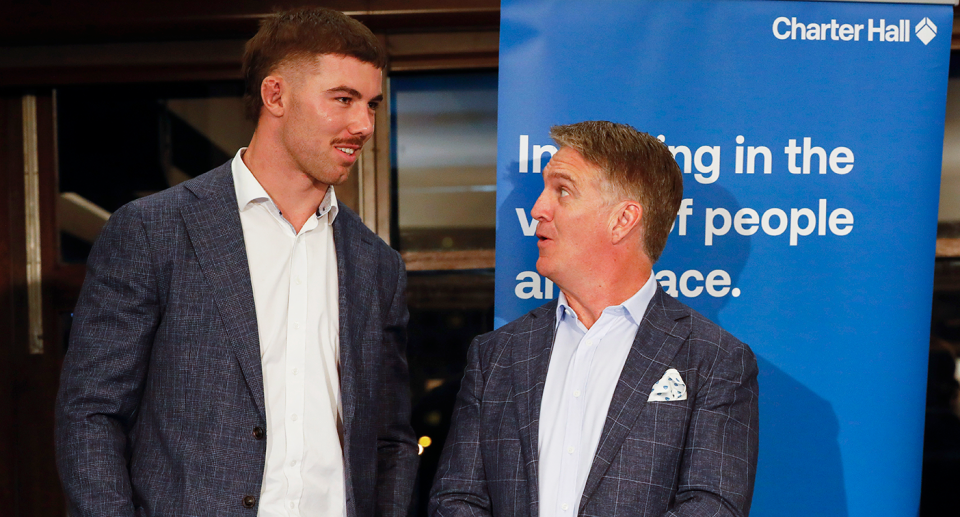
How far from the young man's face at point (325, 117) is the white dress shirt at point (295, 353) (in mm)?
123

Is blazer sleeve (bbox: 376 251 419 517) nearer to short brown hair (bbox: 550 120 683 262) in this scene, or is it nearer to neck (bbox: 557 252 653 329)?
neck (bbox: 557 252 653 329)

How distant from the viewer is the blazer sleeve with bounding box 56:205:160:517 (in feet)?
4.89

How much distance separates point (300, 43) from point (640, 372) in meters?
1.05

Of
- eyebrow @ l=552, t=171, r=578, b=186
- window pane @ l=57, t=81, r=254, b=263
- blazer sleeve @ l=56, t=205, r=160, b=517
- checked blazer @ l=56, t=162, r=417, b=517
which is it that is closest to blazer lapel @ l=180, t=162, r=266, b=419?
checked blazer @ l=56, t=162, r=417, b=517

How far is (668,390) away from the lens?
62.3 inches

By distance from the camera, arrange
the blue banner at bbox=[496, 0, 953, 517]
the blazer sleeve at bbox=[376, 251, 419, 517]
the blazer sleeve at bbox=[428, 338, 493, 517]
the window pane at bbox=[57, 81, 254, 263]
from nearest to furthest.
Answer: the blazer sleeve at bbox=[428, 338, 493, 517]
the blazer sleeve at bbox=[376, 251, 419, 517]
the blue banner at bbox=[496, 0, 953, 517]
the window pane at bbox=[57, 81, 254, 263]

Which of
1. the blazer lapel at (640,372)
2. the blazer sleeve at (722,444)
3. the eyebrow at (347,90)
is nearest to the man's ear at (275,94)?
the eyebrow at (347,90)

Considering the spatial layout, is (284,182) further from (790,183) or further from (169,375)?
(790,183)

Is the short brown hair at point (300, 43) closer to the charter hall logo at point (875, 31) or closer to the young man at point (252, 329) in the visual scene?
the young man at point (252, 329)

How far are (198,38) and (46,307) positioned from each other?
1.33m

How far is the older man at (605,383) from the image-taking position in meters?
1.54

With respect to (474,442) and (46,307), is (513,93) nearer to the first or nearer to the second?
(474,442)

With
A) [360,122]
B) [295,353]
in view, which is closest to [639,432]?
[295,353]

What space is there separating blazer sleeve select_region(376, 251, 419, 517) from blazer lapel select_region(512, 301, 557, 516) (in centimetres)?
33
